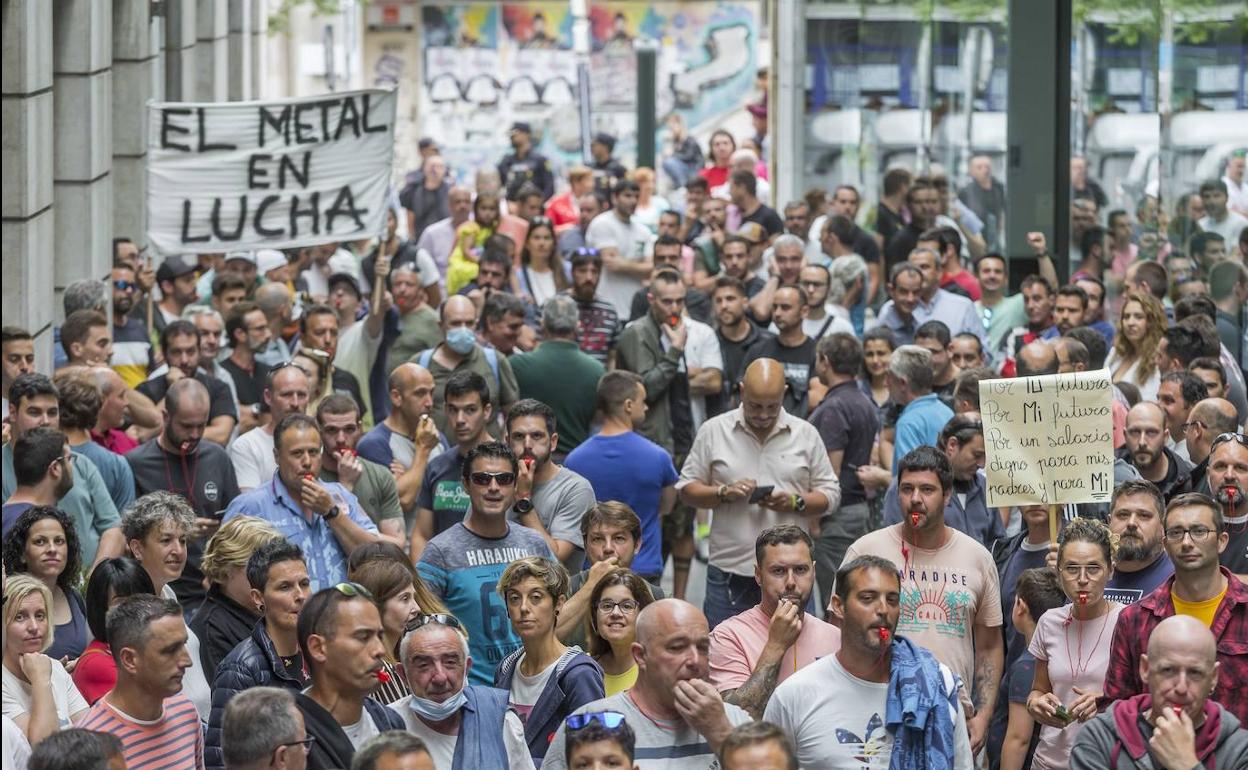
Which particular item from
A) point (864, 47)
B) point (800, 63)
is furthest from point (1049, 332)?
point (800, 63)

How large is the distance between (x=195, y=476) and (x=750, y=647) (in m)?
3.40

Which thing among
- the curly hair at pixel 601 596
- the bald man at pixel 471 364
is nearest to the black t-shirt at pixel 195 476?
the bald man at pixel 471 364

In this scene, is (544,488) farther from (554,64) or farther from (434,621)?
(554,64)

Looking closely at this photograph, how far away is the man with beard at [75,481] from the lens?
32.3ft

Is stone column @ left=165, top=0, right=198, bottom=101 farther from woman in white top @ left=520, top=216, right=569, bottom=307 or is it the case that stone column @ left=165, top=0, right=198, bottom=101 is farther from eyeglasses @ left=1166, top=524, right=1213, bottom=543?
eyeglasses @ left=1166, top=524, right=1213, bottom=543

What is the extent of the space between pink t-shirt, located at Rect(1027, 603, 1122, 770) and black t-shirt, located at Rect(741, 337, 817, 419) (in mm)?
4740

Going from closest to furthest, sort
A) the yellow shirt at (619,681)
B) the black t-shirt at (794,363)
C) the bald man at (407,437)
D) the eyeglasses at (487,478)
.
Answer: the yellow shirt at (619,681), the eyeglasses at (487,478), the bald man at (407,437), the black t-shirt at (794,363)

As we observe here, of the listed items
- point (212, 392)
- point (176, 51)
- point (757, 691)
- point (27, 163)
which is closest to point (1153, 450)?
point (757, 691)

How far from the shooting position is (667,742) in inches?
270

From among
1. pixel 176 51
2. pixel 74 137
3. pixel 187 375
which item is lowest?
pixel 187 375

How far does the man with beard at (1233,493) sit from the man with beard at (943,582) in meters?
0.96

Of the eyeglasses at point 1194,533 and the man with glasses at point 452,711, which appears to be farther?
the eyeglasses at point 1194,533

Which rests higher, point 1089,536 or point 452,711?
point 1089,536

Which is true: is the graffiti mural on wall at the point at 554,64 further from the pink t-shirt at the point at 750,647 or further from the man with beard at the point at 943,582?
the pink t-shirt at the point at 750,647
